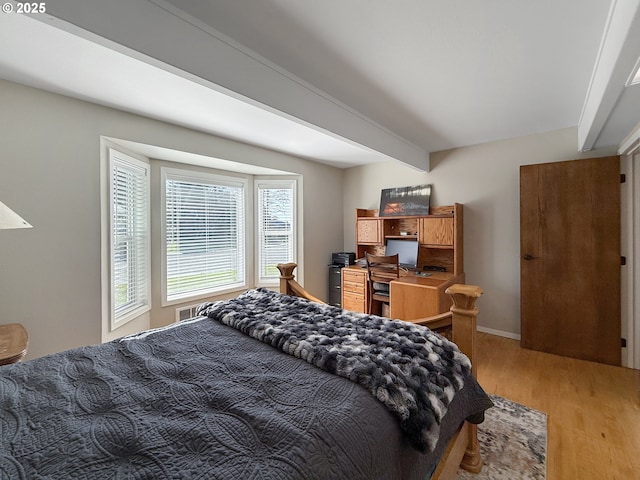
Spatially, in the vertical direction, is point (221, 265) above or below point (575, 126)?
below

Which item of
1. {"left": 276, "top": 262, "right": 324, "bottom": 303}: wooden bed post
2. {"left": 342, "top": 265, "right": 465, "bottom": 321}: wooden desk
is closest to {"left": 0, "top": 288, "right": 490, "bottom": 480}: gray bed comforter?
{"left": 276, "top": 262, "right": 324, "bottom": 303}: wooden bed post

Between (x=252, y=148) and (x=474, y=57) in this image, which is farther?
(x=252, y=148)

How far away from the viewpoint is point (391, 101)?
88.0 inches

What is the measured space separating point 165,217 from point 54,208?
1096 millimetres

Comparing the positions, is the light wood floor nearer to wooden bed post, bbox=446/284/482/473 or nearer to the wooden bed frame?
the wooden bed frame

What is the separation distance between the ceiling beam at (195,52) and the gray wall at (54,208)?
53.9 inches

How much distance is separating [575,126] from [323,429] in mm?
3714

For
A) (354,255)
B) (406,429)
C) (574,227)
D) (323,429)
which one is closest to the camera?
(323,429)

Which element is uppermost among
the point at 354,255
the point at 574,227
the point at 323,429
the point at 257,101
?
the point at 257,101

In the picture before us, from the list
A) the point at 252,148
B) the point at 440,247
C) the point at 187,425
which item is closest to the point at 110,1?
the point at 187,425

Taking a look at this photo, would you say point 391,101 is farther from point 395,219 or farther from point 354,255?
point 354,255

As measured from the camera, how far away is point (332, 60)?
5.53 ft

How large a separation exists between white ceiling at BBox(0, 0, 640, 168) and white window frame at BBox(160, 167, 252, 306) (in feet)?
2.66

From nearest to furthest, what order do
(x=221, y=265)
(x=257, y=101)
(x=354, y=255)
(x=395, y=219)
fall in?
(x=257, y=101)
(x=221, y=265)
(x=395, y=219)
(x=354, y=255)
